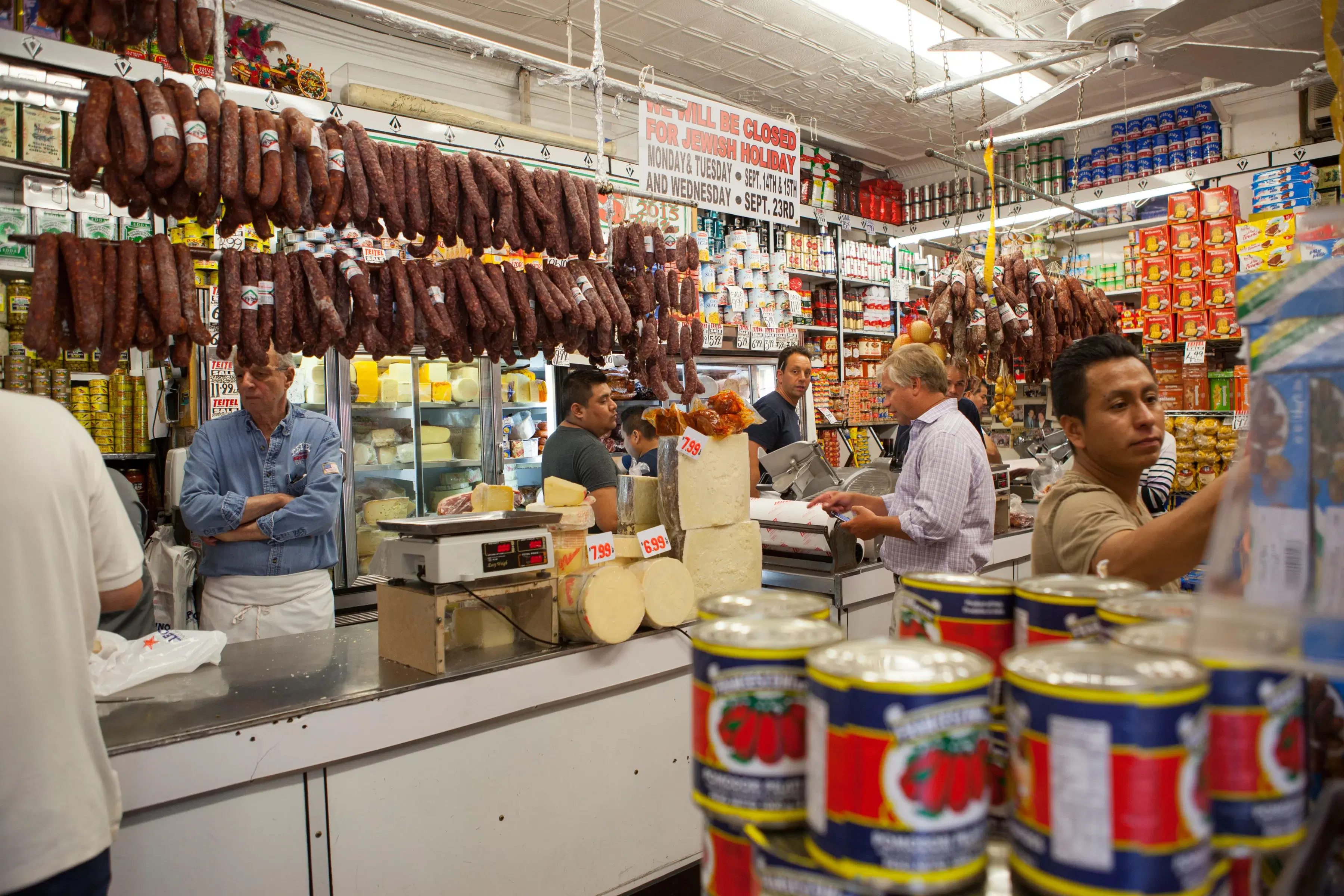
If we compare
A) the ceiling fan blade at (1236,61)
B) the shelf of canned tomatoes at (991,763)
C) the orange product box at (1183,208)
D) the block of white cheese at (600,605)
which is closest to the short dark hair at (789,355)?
the ceiling fan blade at (1236,61)

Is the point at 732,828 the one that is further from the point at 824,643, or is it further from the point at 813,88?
the point at 813,88

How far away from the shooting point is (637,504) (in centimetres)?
335

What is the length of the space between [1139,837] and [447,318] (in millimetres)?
2819

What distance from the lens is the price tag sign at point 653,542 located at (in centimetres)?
302

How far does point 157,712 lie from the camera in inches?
89.8

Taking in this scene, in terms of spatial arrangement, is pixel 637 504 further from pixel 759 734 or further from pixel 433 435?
pixel 433 435

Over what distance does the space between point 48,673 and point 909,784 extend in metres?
1.70

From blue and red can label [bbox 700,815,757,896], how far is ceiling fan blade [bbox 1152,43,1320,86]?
379 cm

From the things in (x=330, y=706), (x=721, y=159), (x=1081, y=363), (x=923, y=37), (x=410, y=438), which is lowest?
(x=330, y=706)

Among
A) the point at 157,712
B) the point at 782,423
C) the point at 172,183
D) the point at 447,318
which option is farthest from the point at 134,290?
the point at 782,423

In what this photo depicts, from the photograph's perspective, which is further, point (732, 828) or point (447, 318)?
point (447, 318)

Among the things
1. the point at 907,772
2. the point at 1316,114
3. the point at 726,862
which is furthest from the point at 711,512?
the point at 1316,114

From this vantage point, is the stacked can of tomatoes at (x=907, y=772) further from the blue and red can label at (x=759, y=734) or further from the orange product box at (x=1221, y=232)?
the orange product box at (x=1221, y=232)

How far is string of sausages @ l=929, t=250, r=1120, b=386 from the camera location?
527 centimetres
